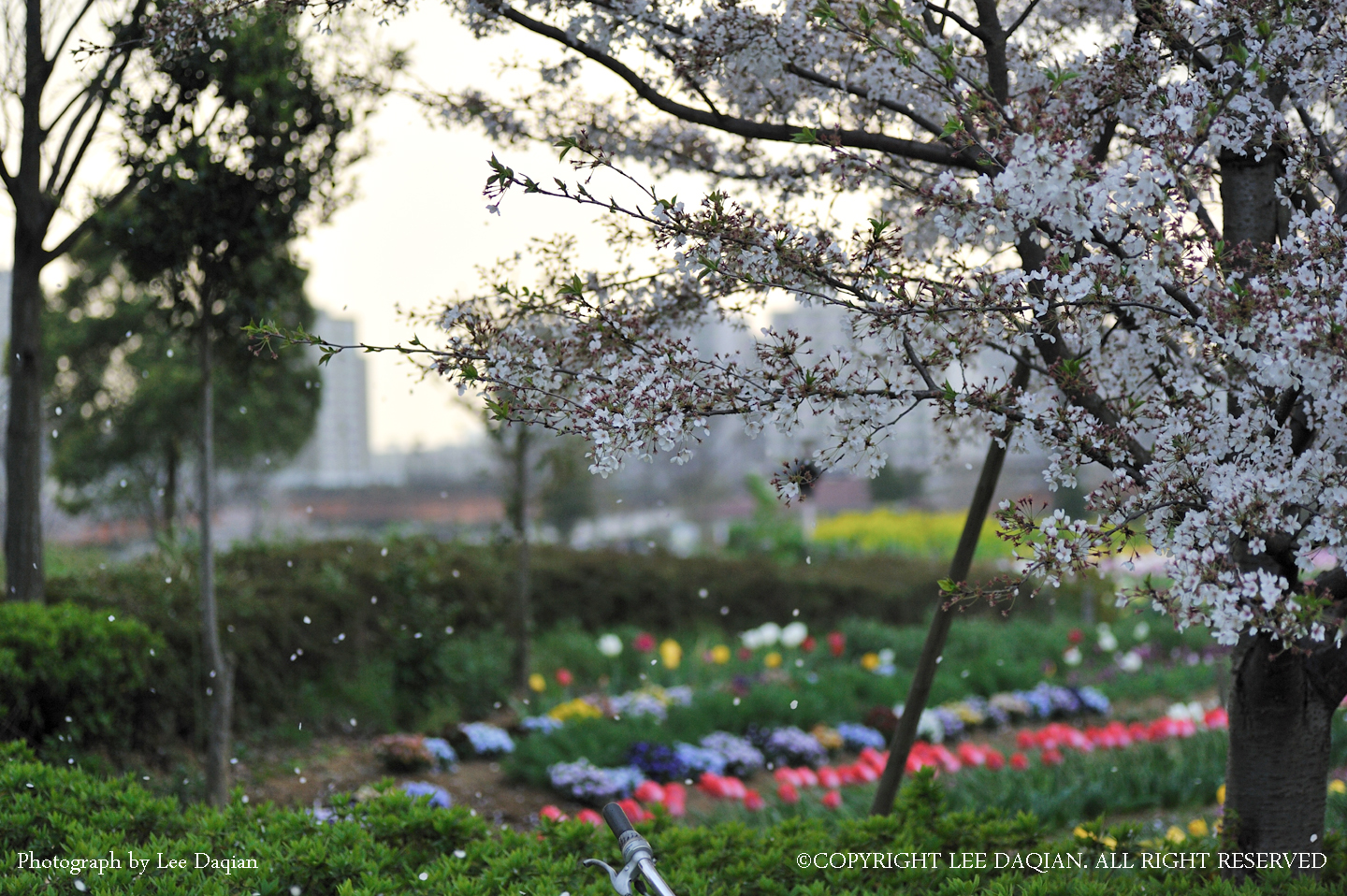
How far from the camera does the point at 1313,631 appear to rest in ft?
5.24

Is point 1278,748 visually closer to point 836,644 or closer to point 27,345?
point 27,345

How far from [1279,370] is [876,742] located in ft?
13.3

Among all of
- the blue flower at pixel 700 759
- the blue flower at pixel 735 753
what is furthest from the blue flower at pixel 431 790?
the blue flower at pixel 735 753

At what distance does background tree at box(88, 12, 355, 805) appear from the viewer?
3734 mm

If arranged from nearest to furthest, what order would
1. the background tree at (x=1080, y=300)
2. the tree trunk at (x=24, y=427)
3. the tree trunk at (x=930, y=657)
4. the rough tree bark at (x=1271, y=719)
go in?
the background tree at (x=1080, y=300) → the rough tree bark at (x=1271, y=719) → the tree trunk at (x=930, y=657) → the tree trunk at (x=24, y=427)

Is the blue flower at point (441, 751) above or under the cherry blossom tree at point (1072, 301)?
under

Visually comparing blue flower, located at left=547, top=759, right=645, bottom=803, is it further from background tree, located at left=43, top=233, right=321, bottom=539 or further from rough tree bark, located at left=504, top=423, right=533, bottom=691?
background tree, located at left=43, top=233, right=321, bottom=539

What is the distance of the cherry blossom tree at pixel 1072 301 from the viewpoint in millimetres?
1791

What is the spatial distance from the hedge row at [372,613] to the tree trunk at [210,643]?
289 millimetres

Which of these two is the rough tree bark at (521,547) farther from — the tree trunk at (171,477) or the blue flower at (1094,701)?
the tree trunk at (171,477)

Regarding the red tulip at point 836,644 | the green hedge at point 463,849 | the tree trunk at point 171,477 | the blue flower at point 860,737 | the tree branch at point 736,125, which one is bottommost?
the blue flower at point 860,737

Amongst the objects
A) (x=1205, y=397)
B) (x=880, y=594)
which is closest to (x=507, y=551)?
(x=880, y=594)

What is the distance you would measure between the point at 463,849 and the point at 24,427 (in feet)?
8.58

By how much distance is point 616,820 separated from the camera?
5.49 ft
